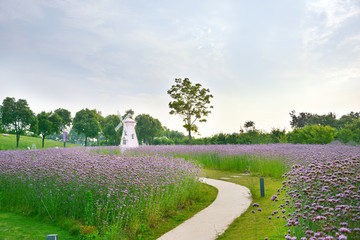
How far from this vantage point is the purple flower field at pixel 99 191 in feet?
17.2

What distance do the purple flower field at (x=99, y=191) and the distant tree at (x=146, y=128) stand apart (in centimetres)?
4524

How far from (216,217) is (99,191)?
2.86 m

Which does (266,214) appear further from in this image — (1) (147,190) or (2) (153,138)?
(2) (153,138)

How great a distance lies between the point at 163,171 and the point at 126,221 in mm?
1976

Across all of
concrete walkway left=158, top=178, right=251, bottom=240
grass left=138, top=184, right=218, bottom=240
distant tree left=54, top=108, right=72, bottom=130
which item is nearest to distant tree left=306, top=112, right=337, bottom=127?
concrete walkway left=158, top=178, right=251, bottom=240

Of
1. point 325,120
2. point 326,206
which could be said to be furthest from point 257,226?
point 325,120

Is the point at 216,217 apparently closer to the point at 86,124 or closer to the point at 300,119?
the point at 86,124

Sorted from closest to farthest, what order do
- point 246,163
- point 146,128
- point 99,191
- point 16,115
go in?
point 99,191
point 246,163
point 16,115
point 146,128

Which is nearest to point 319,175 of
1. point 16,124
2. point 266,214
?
point 266,214

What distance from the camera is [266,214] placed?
6.34m

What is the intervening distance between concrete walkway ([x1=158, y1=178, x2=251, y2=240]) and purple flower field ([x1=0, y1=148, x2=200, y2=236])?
742 millimetres

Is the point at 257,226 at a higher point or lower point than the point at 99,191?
lower

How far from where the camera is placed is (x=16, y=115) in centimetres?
3469

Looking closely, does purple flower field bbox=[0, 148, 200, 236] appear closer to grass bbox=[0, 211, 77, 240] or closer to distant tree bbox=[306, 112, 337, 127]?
grass bbox=[0, 211, 77, 240]
